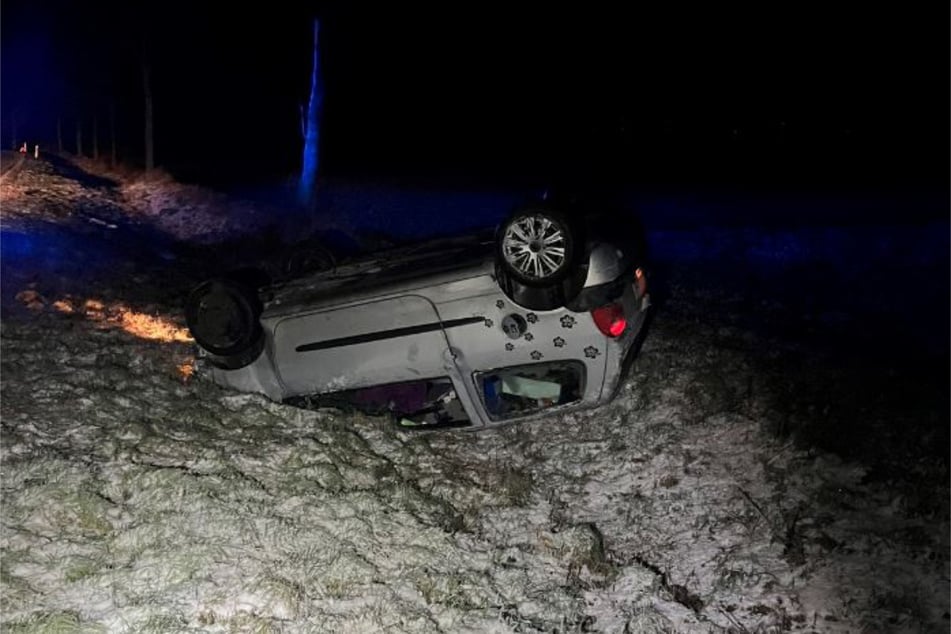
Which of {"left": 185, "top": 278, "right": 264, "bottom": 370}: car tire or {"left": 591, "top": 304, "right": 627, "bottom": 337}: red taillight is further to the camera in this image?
{"left": 185, "top": 278, "right": 264, "bottom": 370}: car tire

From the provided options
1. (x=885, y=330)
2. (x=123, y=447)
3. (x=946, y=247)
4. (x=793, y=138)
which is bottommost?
(x=123, y=447)

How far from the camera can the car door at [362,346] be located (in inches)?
199

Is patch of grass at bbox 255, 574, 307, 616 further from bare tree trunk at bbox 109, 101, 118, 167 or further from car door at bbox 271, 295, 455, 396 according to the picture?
bare tree trunk at bbox 109, 101, 118, 167

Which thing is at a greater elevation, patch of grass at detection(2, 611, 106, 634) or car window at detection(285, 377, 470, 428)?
car window at detection(285, 377, 470, 428)

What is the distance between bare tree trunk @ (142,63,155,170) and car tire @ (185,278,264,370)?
18.2 meters

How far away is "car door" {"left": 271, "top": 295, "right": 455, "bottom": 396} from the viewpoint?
5.05 metres

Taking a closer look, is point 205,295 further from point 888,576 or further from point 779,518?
point 888,576

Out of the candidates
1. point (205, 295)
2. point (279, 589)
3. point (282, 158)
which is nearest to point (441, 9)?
point (282, 158)

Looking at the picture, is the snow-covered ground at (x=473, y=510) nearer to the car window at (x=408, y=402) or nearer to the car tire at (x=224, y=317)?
the car window at (x=408, y=402)

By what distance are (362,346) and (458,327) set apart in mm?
Answer: 748

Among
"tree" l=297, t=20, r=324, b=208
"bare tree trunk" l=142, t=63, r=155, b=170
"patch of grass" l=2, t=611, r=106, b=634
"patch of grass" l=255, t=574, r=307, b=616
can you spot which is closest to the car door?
"patch of grass" l=255, t=574, r=307, b=616

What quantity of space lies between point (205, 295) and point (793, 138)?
1664 centimetres

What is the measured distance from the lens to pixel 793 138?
18.1 metres

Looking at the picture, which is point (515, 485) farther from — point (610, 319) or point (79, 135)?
point (79, 135)
